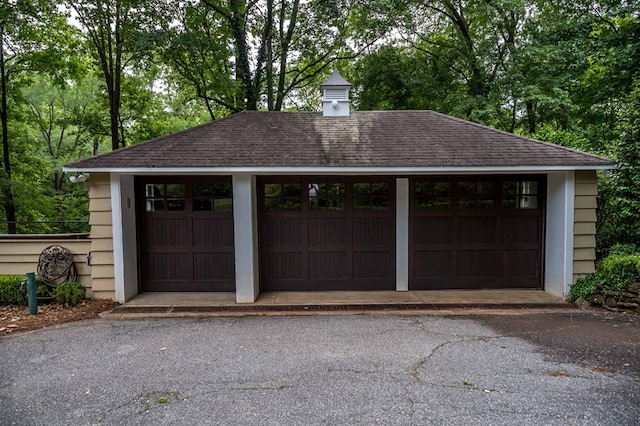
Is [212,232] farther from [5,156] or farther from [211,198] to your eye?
[5,156]

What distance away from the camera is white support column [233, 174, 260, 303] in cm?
619

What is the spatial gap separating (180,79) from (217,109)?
5.85 ft

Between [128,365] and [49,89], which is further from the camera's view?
[49,89]

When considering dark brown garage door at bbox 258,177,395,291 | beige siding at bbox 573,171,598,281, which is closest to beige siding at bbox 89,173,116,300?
dark brown garage door at bbox 258,177,395,291

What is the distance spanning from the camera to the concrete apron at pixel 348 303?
579 cm

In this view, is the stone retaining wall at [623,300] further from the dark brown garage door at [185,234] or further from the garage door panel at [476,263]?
the dark brown garage door at [185,234]

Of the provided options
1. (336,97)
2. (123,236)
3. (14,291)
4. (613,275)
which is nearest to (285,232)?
(123,236)

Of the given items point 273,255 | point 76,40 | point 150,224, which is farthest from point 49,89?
point 273,255

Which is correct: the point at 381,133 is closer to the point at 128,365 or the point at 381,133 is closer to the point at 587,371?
the point at 587,371

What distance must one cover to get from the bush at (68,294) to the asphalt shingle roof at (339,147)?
6.47 ft

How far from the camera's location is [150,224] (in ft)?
22.4

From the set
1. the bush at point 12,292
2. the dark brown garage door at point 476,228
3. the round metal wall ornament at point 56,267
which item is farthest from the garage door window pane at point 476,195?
the bush at point 12,292

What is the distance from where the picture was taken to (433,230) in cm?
693

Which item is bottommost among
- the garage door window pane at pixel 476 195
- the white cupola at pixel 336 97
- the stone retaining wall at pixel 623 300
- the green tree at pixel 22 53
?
the stone retaining wall at pixel 623 300
